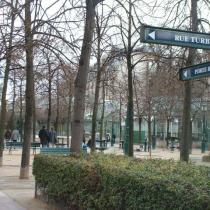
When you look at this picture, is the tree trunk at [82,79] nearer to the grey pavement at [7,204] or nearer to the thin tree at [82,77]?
the thin tree at [82,77]

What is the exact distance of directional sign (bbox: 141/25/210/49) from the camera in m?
6.83

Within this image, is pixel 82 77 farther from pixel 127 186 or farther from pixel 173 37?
pixel 173 37

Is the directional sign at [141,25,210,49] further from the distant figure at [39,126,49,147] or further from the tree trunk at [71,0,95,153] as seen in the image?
the distant figure at [39,126,49,147]

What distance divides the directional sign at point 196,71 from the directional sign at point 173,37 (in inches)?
12.3

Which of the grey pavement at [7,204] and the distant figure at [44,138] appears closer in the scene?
the grey pavement at [7,204]

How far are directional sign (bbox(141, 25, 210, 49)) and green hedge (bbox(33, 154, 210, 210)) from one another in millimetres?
1702

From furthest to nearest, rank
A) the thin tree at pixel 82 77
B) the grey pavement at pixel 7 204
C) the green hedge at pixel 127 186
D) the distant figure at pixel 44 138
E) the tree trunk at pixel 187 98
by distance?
the distant figure at pixel 44 138
the tree trunk at pixel 187 98
the thin tree at pixel 82 77
the grey pavement at pixel 7 204
the green hedge at pixel 127 186

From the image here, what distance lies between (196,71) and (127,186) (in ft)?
6.13

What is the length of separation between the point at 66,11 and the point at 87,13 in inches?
40.1

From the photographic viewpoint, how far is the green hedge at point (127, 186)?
6.31 m

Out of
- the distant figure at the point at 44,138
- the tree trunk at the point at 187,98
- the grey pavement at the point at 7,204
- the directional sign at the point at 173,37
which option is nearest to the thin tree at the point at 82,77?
the grey pavement at the point at 7,204

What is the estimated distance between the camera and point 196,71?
23.1ft

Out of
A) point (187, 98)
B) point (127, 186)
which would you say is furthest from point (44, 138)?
point (127, 186)

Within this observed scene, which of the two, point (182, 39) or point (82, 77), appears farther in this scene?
point (82, 77)
